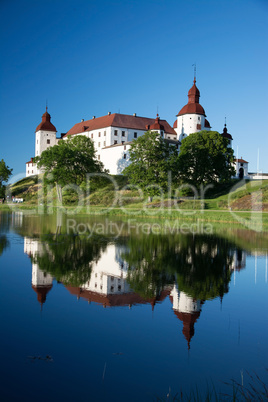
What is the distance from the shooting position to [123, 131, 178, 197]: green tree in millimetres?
50312

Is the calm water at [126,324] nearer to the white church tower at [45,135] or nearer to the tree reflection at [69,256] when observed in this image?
the tree reflection at [69,256]

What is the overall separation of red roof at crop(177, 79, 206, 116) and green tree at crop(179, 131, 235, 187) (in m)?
23.4

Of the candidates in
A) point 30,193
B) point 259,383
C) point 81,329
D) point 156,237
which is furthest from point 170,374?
point 30,193

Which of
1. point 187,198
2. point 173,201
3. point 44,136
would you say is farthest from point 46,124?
point 173,201

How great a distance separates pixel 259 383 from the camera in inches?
241

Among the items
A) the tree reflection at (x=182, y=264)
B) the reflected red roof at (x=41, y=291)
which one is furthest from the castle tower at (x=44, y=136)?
the reflected red roof at (x=41, y=291)

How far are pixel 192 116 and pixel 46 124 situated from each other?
46.4 meters

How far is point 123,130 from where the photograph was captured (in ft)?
298

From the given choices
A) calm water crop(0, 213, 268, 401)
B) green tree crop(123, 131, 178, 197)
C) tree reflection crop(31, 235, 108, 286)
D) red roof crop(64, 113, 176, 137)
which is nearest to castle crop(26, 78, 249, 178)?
red roof crop(64, 113, 176, 137)

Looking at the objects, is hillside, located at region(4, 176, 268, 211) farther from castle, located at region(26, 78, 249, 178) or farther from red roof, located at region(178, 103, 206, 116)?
red roof, located at region(178, 103, 206, 116)

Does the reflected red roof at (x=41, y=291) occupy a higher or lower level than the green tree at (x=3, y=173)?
lower

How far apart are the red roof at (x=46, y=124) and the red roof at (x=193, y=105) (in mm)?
41681

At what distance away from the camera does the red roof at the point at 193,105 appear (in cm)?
8069

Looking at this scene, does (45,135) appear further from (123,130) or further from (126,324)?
(126,324)
